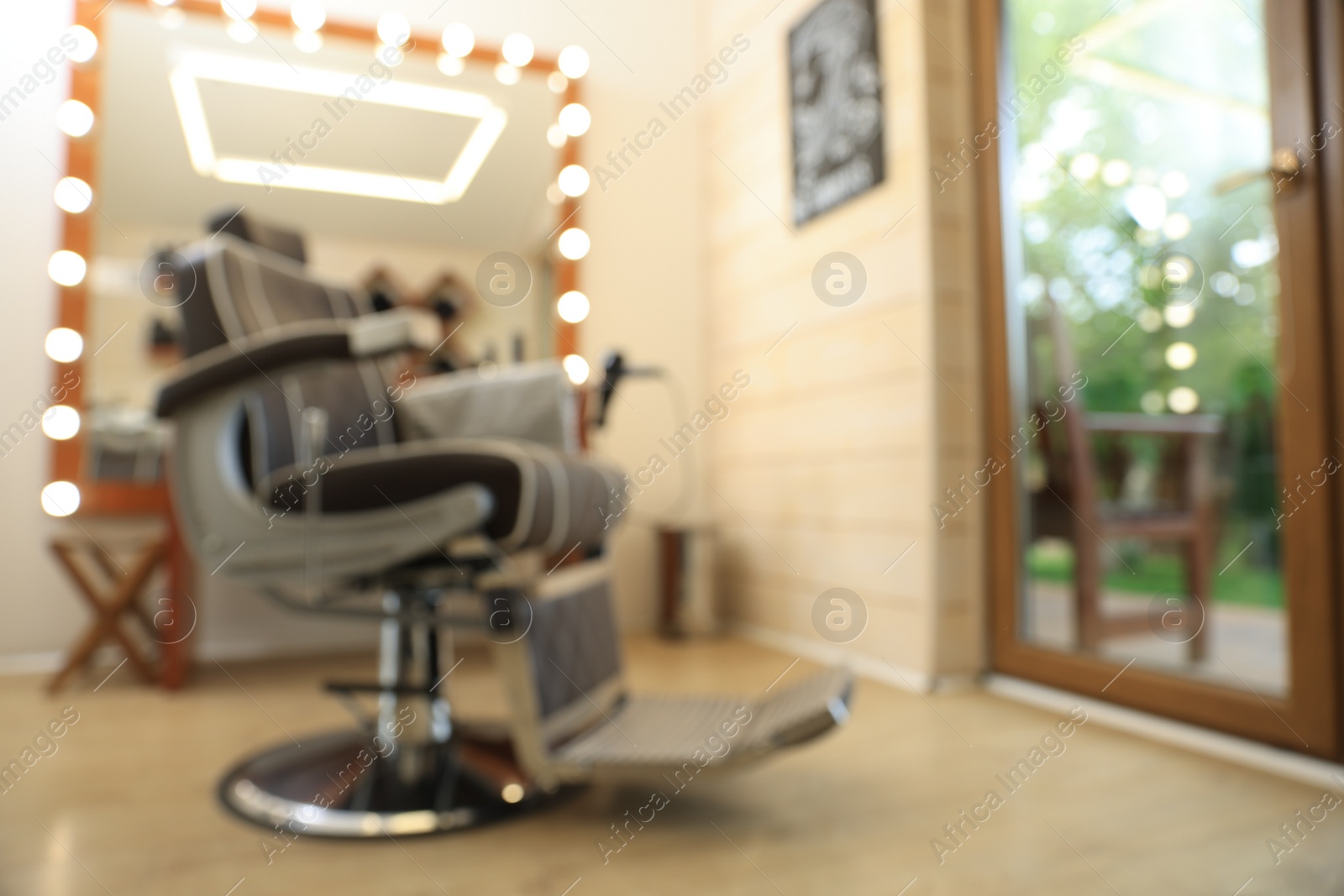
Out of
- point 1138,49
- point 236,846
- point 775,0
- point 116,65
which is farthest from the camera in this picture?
point 775,0

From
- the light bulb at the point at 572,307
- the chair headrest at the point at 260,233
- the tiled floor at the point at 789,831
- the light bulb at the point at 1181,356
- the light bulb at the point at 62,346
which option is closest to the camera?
the tiled floor at the point at 789,831

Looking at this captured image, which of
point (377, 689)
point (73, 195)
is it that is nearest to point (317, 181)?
point (73, 195)

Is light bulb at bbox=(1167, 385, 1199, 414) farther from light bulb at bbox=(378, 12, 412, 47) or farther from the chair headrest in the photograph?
light bulb at bbox=(378, 12, 412, 47)

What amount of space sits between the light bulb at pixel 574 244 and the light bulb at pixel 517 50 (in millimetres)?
611

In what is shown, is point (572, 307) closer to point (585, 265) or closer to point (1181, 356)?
point (585, 265)

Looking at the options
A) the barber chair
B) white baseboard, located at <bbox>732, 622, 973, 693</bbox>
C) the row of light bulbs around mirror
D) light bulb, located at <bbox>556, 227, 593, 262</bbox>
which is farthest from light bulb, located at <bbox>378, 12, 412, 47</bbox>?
white baseboard, located at <bbox>732, 622, 973, 693</bbox>

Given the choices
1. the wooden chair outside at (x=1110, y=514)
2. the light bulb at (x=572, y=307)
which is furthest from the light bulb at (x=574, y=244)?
the wooden chair outside at (x=1110, y=514)

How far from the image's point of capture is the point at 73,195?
2572 millimetres

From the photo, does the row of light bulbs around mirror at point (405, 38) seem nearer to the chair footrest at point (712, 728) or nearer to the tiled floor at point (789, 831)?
the tiled floor at point (789, 831)

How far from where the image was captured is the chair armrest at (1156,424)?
1955mm

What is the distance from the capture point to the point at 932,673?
2.11 m

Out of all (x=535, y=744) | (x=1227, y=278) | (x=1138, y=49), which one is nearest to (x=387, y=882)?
(x=535, y=744)

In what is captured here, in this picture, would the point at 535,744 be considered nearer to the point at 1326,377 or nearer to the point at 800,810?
the point at 800,810

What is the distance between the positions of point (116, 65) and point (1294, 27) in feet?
10.0
